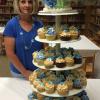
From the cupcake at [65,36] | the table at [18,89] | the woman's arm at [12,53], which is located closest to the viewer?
the cupcake at [65,36]

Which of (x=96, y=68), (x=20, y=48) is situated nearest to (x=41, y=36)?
(x=20, y=48)

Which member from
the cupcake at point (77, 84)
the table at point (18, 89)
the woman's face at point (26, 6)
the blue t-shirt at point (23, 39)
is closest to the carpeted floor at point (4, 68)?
the table at point (18, 89)

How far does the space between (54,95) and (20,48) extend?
565 mm

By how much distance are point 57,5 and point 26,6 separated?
0.37 meters

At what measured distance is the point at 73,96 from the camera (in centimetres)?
161

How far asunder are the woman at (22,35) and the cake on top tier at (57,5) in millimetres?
317

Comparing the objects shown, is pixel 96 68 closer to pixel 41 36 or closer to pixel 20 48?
pixel 20 48

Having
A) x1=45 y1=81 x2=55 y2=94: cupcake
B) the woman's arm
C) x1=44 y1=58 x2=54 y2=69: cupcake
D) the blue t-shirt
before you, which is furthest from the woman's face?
x1=45 y1=81 x2=55 y2=94: cupcake

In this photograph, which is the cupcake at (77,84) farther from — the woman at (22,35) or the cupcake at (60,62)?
the woman at (22,35)

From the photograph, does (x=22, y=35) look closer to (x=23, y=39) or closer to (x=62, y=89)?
(x=23, y=39)

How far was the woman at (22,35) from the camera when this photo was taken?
182 cm

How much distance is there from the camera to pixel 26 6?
5.88 feet

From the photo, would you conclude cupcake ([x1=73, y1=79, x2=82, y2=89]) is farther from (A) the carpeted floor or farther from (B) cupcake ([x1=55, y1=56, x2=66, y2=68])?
(A) the carpeted floor

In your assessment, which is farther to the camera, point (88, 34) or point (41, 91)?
point (88, 34)
